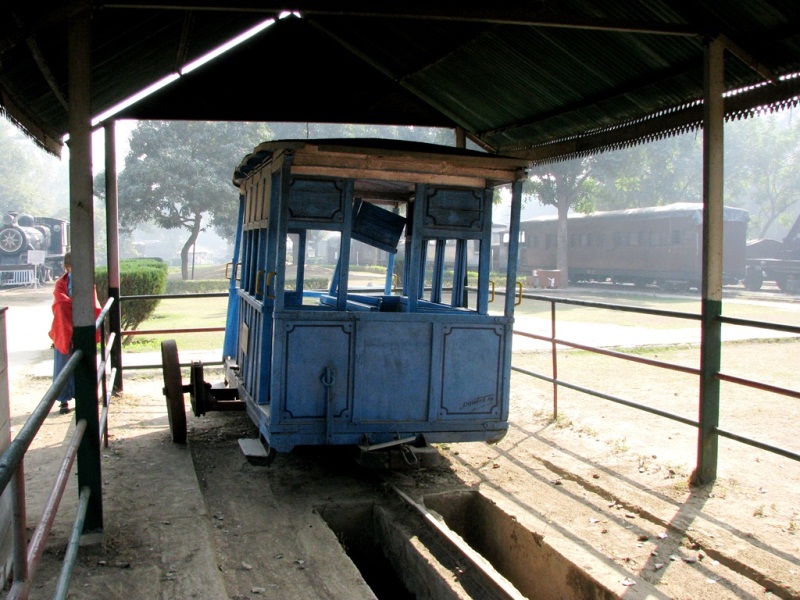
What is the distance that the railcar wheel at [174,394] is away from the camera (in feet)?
23.5

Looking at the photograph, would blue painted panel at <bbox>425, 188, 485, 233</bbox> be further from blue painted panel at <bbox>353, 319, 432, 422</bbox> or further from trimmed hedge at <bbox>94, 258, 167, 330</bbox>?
trimmed hedge at <bbox>94, 258, 167, 330</bbox>

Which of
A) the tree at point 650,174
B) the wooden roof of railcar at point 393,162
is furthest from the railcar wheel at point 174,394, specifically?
Result: the tree at point 650,174

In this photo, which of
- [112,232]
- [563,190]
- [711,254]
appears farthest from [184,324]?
[563,190]

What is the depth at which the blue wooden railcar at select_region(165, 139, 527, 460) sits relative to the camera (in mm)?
5691

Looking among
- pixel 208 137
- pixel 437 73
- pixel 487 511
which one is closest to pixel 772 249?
pixel 208 137

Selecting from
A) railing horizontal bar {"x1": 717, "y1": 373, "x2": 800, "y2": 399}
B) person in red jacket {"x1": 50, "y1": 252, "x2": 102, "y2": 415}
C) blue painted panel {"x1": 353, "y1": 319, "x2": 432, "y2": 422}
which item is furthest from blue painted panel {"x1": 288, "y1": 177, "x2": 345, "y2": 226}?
person in red jacket {"x1": 50, "y1": 252, "x2": 102, "y2": 415}

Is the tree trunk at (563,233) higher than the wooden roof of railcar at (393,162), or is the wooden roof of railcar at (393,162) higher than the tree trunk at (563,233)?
the tree trunk at (563,233)

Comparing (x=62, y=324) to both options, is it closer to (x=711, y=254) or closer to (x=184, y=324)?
(x=711, y=254)

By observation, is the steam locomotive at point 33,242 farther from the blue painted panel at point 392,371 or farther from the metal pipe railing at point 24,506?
the metal pipe railing at point 24,506

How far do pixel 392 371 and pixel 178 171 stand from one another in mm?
35690

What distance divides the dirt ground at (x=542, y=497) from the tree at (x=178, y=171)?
31.0 m

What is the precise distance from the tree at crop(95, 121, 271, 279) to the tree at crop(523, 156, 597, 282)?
16.7 meters

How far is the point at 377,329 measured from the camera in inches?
233

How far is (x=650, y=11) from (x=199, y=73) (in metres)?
5.34
